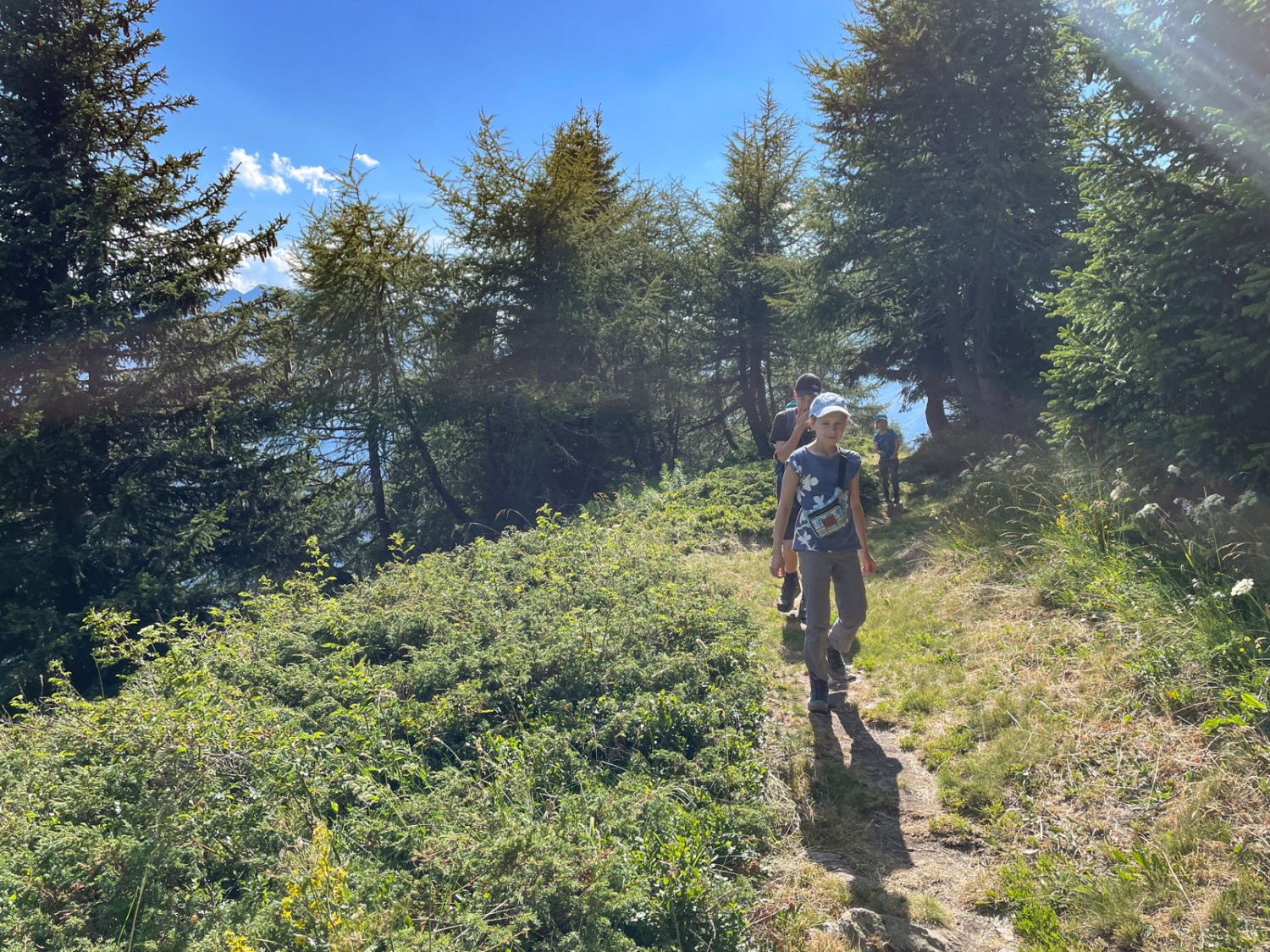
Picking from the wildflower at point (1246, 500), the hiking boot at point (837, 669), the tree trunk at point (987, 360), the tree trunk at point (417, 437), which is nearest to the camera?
the wildflower at point (1246, 500)

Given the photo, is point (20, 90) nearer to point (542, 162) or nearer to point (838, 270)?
point (542, 162)

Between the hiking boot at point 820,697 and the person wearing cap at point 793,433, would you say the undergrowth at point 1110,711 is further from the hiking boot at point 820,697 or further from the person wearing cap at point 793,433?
the person wearing cap at point 793,433

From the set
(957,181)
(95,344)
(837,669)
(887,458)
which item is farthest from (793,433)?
(95,344)

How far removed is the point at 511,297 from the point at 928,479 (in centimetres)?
1120

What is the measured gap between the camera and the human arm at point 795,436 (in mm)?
5910

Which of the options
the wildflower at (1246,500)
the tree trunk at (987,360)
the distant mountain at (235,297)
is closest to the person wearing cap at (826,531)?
the wildflower at (1246,500)

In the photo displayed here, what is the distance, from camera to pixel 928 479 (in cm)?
1333

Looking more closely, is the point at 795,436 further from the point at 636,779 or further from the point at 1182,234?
the point at 1182,234

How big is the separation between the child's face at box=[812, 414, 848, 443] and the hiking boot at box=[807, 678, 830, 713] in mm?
1818

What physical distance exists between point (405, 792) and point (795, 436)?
4.19 m

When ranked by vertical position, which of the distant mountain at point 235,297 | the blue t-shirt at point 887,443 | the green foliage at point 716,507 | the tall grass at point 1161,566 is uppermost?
the distant mountain at point 235,297

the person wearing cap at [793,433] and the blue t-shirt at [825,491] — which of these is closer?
the blue t-shirt at [825,491]

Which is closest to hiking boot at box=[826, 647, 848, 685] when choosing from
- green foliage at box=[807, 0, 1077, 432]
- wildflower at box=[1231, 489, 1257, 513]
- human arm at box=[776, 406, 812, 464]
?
human arm at box=[776, 406, 812, 464]

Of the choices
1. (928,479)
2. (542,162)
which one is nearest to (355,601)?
(928,479)
